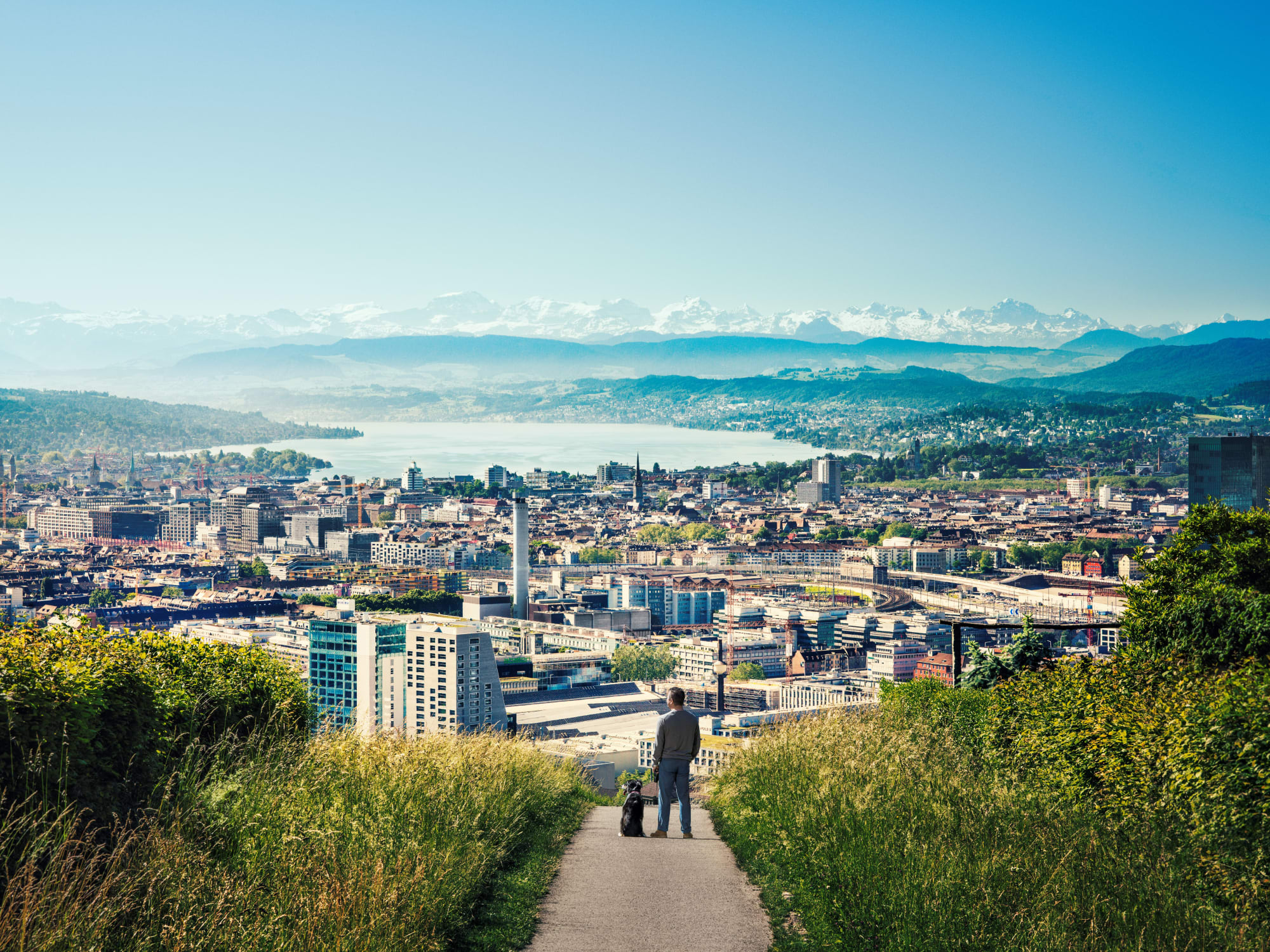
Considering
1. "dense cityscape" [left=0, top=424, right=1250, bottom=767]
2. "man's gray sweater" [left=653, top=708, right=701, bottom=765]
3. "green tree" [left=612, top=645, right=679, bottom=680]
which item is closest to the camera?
"man's gray sweater" [left=653, top=708, right=701, bottom=765]

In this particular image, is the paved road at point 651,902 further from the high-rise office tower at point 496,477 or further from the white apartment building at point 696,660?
the high-rise office tower at point 496,477

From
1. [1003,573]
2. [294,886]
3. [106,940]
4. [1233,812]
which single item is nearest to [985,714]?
[1233,812]

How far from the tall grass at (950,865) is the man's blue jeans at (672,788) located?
15 cm

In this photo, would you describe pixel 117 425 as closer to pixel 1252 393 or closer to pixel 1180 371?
pixel 1252 393

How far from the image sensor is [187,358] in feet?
570

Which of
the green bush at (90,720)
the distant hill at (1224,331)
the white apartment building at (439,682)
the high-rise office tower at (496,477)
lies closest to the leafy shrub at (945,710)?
the green bush at (90,720)

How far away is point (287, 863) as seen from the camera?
7.66 ft

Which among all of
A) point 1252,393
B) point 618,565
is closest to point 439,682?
point 618,565

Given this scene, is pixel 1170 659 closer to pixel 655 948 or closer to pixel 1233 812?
pixel 1233 812

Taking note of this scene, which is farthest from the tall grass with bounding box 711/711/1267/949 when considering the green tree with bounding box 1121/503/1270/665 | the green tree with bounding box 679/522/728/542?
the green tree with bounding box 679/522/728/542

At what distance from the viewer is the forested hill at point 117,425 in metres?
87.9

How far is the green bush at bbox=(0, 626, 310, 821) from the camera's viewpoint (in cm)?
214

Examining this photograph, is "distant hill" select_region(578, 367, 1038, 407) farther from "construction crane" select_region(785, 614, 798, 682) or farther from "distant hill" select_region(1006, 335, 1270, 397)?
"construction crane" select_region(785, 614, 798, 682)

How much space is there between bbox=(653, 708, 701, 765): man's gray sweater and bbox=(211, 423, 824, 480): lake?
264ft
